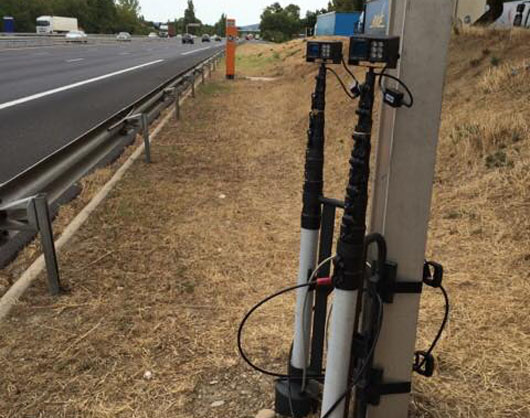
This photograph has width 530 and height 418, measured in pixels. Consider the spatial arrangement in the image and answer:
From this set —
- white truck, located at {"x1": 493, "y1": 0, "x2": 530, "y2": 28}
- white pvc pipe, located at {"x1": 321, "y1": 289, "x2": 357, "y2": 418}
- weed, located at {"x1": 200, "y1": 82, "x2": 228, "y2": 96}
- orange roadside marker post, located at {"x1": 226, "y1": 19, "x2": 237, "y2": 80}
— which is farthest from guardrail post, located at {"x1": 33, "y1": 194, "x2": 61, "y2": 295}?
orange roadside marker post, located at {"x1": 226, "y1": 19, "x2": 237, "y2": 80}

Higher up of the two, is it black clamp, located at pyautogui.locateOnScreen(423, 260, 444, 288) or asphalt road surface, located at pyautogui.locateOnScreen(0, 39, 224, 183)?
black clamp, located at pyautogui.locateOnScreen(423, 260, 444, 288)

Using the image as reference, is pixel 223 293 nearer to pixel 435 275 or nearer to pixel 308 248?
pixel 308 248

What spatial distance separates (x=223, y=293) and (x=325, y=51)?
2.18m

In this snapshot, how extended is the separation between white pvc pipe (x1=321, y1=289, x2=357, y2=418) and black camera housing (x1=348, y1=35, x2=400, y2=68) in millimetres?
846

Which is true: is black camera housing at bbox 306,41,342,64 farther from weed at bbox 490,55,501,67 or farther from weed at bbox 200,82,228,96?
weed at bbox 200,82,228,96

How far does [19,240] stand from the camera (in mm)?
5180

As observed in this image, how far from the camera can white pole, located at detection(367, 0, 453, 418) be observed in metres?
2.05

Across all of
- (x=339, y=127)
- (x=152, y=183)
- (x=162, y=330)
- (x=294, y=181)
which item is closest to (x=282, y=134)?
(x=339, y=127)

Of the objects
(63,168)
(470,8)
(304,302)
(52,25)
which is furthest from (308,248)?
(52,25)

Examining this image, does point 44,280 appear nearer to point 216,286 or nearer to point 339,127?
point 216,286

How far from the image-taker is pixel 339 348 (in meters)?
2.21

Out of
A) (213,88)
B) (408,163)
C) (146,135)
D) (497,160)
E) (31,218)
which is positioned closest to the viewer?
(408,163)

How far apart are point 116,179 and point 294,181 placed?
7.46 ft

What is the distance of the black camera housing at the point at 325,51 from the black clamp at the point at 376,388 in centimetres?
139
